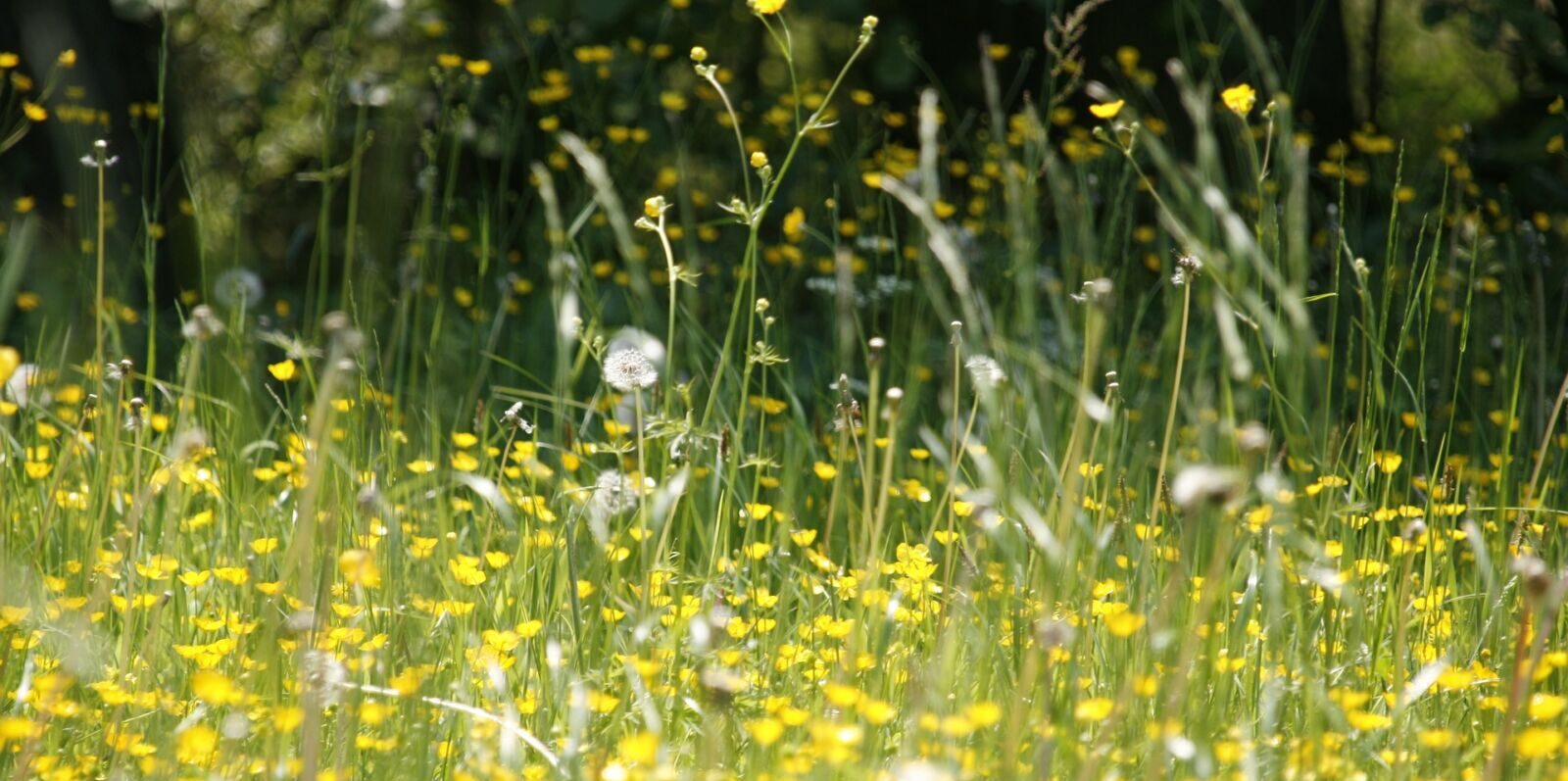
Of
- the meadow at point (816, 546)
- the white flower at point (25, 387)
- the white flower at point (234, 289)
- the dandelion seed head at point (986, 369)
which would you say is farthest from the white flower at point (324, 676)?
the white flower at point (234, 289)

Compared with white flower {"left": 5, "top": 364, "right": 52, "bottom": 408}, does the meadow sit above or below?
above

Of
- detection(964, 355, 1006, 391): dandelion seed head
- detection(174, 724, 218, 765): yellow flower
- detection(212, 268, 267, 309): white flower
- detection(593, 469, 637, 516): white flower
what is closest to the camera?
detection(174, 724, 218, 765): yellow flower

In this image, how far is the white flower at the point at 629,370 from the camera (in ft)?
5.95

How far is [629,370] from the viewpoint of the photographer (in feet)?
6.06

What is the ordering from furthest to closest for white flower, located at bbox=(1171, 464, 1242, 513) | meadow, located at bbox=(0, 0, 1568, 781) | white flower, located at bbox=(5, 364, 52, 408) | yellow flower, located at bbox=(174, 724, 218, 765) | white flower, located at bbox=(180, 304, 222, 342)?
white flower, located at bbox=(5, 364, 52, 408) < white flower, located at bbox=(180, 304, 222, 342) < meadow, located at bbox=(0, 0, 1568, 781) < yellow flower, located at bbox=(174, 724, 218, 765) < white flower, located at bbox=(1171, 464, 1242, 513)

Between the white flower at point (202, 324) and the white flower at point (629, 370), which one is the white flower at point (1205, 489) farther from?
the white flower at point (202, 324)

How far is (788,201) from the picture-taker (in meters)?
4.62

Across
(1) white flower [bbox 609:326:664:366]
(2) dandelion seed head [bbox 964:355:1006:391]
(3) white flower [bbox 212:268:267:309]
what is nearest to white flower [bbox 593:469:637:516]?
(1) white flower [bbox 609:326:664:366]

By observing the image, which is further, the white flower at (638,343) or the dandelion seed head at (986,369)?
the white flower at (638,343)

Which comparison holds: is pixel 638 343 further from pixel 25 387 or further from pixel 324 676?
pixel 25 387

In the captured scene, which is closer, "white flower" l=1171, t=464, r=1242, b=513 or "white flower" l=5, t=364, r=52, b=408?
"white flower" l=1171, t=464, r=1242, b=513

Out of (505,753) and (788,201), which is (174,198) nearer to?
(788,201)

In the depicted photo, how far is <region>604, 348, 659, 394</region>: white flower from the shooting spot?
181 cm

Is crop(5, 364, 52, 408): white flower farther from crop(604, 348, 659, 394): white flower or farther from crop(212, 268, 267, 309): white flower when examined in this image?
crop(604, 348, 659, 394): white flower
